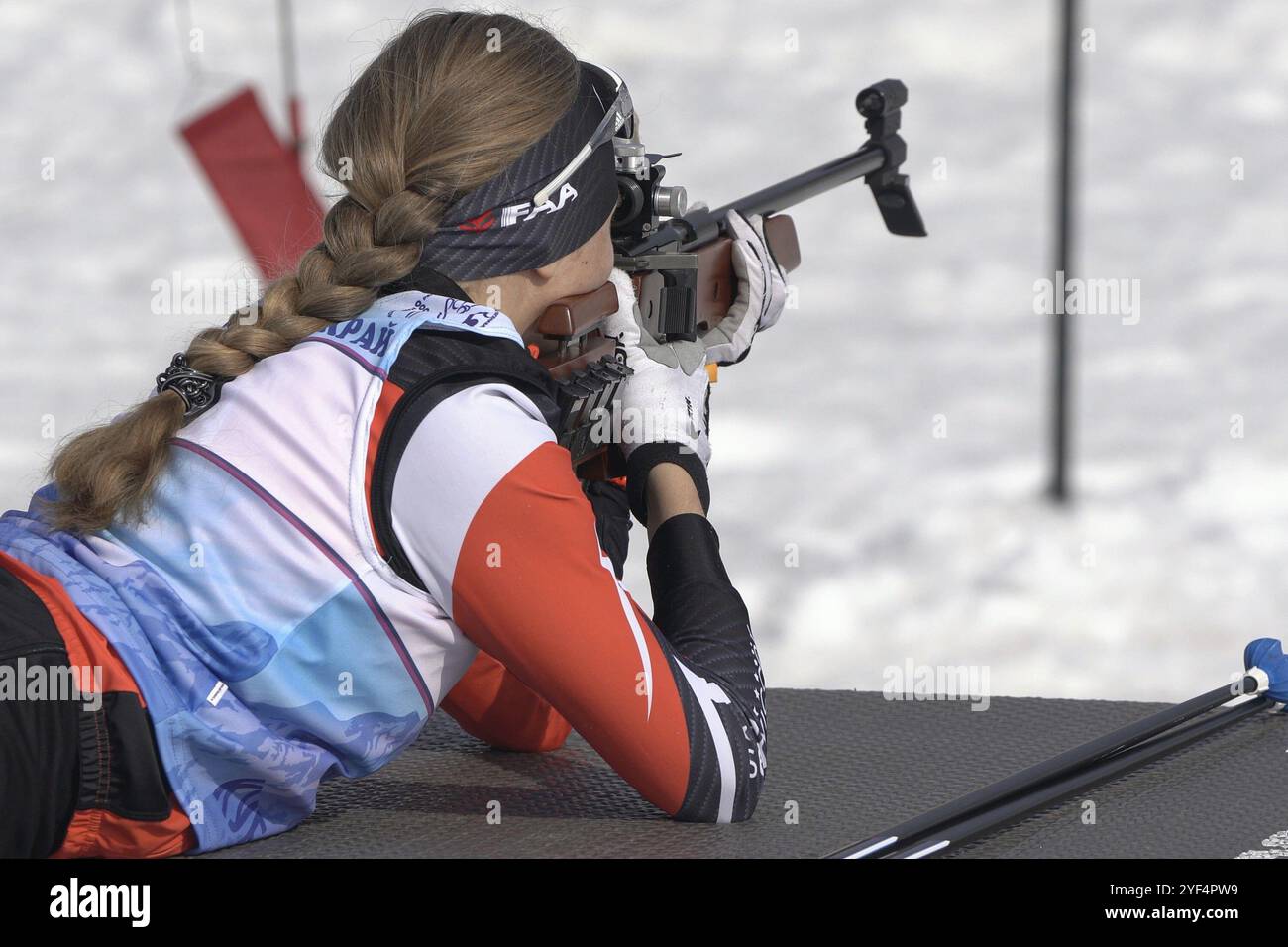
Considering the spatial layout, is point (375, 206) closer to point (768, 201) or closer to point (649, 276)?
point (649, 276)

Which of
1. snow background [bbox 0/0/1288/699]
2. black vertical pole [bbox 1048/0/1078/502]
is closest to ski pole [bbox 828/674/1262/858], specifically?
black vertical pole [bbox 1048/0/1078/502]

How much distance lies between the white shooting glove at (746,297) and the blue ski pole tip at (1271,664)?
1.59ft

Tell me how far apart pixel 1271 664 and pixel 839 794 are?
413mm

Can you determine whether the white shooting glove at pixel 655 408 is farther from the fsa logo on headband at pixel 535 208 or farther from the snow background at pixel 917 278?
the snow background at pixel 917 278

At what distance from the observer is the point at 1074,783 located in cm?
113

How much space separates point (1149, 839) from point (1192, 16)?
338 cm

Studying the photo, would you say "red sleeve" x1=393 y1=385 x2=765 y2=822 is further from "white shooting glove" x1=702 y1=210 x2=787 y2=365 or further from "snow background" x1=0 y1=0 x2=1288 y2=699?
"snow background" x1=0 y1=0 x2=1288 y2=699

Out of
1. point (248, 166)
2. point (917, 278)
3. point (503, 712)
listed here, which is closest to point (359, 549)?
point (503, 712)

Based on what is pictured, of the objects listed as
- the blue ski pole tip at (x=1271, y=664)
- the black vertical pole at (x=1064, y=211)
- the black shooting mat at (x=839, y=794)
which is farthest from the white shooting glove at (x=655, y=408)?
the black vertical pole at (x=1064, y=211)

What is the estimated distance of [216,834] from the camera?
105 centimetres

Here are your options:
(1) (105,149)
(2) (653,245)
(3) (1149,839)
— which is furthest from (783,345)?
(3) (1149,839)

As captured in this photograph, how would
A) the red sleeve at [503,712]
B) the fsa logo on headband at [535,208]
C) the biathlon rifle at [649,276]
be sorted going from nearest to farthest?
the fsa logo on headband at [535,208] → the biathlon rifle at [649,276] → the red sleeve at [503,712]

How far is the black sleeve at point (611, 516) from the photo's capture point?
1191 mm

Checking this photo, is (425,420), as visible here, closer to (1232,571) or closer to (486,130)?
(486,130)
